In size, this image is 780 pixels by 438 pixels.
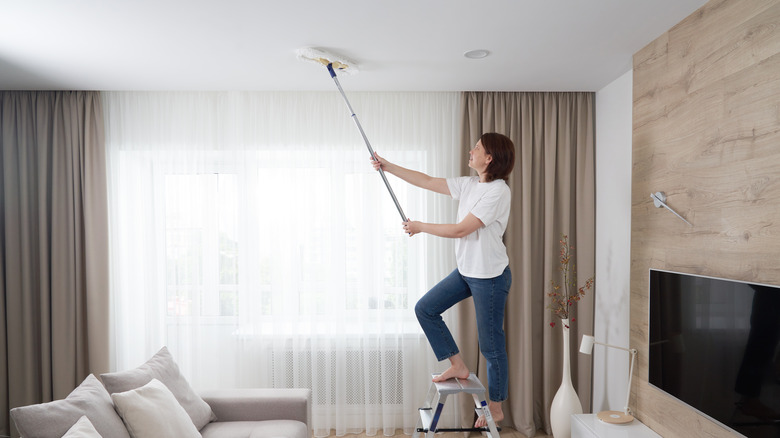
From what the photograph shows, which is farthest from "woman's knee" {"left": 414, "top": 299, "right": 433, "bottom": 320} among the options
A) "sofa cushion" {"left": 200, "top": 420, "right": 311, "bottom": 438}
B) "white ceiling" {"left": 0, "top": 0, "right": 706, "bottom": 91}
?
"white ceiling" {"left": 0, "top": 0, "right": 706, "bottom": 91}

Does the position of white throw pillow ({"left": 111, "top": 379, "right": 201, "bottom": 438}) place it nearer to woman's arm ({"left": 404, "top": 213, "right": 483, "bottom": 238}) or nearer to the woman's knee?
the woman's knee

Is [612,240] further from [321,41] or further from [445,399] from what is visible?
[321,41]

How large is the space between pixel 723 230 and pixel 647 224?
2.23 ft

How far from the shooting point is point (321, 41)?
281 cm

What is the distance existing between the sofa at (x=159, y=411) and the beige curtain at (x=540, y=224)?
1534 mm

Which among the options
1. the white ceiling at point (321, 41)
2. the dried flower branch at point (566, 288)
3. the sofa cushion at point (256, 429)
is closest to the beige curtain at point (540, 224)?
the dried flower branch at point (566, 288)

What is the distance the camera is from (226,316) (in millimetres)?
3879

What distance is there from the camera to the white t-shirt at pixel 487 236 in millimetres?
2672

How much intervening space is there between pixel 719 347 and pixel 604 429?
3.13ft

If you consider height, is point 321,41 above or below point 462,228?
above

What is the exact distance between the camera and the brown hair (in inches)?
107

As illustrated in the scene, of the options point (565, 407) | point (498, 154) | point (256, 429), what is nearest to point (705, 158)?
point (498, 154)

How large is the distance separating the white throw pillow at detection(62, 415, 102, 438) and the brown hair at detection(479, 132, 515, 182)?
217 centimetres

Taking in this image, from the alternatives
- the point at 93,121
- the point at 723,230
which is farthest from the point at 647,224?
the point at 93,121
